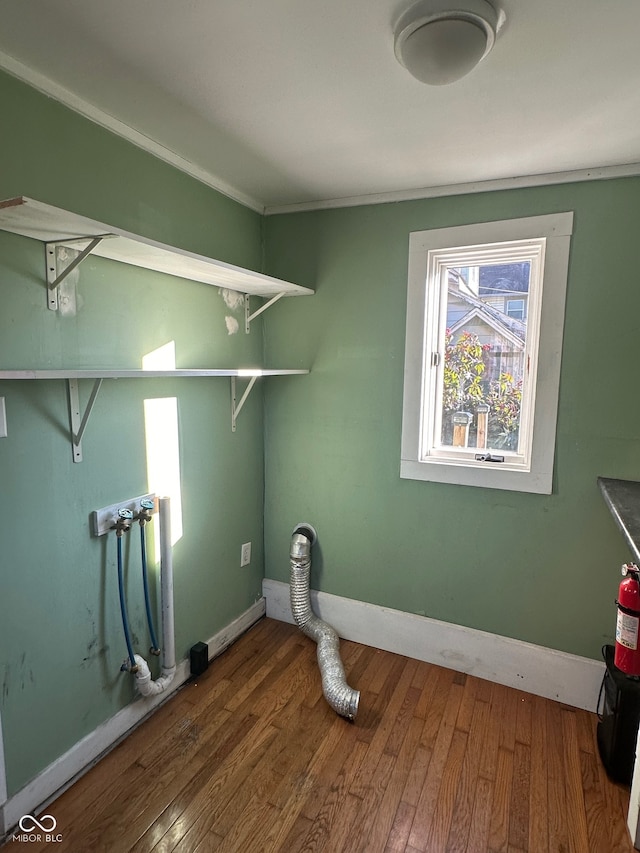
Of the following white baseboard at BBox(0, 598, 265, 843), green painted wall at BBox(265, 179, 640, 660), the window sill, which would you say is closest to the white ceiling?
green painted wall at BBox(265, 179, 640, 660)

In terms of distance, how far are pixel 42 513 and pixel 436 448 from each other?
5.48ft

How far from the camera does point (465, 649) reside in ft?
7.11

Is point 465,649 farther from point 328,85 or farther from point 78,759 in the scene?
point 328,85

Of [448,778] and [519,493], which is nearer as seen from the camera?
[448,778]

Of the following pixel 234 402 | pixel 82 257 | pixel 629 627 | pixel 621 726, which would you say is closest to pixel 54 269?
pixel 82 257

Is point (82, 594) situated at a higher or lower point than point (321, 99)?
lower

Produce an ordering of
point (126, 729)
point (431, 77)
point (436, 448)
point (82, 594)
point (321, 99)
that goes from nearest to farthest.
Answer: point (431, 77)
point (321, 99)
point (82, 594)
point (126, 729)
point (436, 448)

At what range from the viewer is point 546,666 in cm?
201

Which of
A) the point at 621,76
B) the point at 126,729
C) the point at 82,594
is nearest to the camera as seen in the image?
the point at 621,76

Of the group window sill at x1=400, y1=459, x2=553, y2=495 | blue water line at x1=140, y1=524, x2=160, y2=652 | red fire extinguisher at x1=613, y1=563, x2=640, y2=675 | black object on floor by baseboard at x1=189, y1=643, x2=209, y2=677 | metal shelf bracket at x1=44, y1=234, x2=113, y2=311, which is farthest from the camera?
black object on floor by baseboard at x1=189, y1=643, x2=209, y2=677

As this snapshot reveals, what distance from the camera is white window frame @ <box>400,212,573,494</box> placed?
Result: 6.15 ft

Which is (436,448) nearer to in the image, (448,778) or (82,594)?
(448,778)

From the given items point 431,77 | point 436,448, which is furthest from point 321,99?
point 436,448

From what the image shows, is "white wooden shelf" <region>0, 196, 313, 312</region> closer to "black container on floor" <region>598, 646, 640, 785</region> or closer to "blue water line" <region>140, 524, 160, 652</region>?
"blue water line" <region>140, 524, 160, 652</region>
